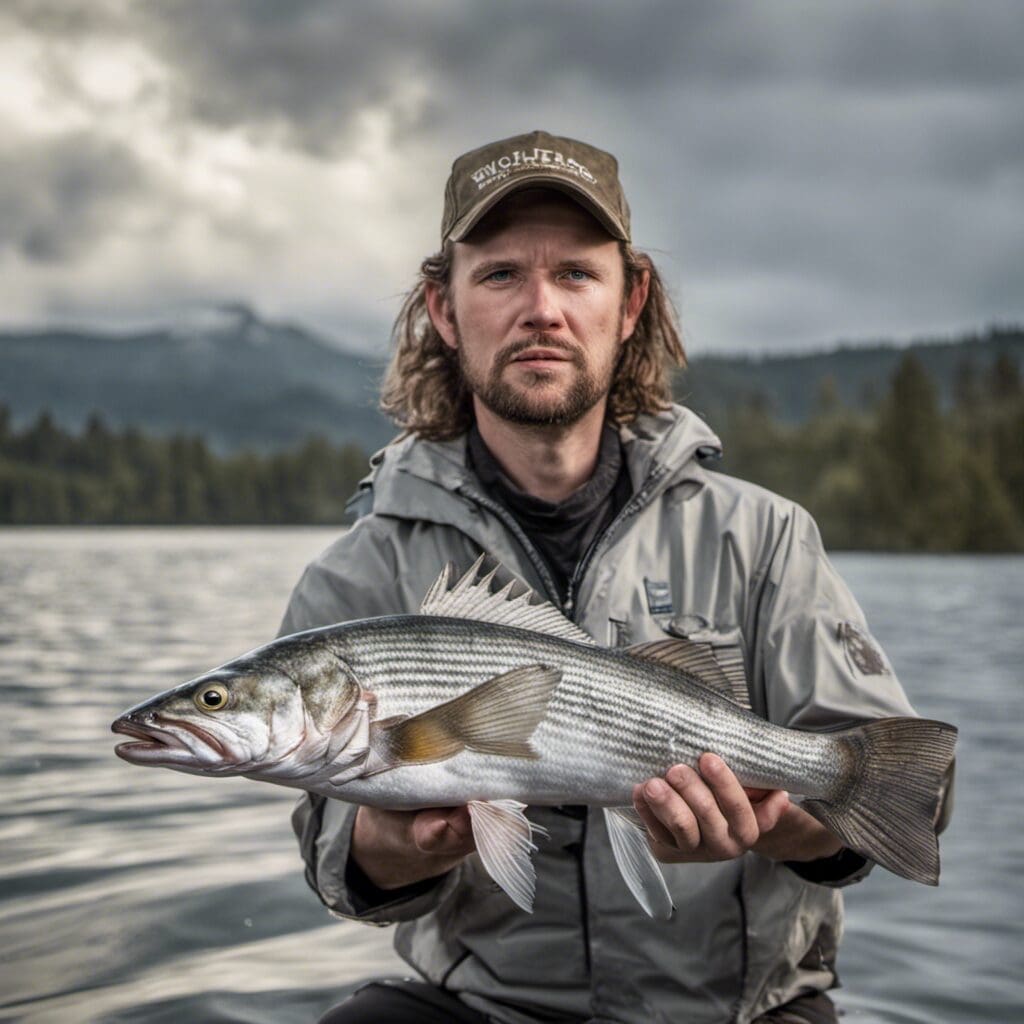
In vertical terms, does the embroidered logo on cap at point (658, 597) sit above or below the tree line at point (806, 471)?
below

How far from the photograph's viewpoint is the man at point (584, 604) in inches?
163

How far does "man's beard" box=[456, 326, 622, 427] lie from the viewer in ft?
15.1

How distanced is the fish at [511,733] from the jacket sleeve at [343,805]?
0.73 m

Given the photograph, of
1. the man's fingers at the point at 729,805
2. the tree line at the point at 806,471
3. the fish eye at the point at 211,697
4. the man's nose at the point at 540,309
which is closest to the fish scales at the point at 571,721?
the man's fingers at the point at 729,805

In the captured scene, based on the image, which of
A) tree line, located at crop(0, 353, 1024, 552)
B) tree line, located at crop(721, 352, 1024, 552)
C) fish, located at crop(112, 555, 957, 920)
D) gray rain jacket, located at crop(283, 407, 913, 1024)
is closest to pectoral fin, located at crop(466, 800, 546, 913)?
fish, located at crop(112, 555, 957, 920)

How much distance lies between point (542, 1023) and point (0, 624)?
20.5 m

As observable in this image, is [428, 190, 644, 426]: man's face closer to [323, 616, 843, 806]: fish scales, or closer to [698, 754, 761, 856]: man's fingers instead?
[323, 616, 843, 806]: fish scales

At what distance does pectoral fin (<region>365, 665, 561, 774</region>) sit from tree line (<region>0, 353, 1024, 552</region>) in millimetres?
49141

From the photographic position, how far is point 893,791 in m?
3.69

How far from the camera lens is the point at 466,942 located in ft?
14.5

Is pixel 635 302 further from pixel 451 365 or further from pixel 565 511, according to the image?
pixel 565 511

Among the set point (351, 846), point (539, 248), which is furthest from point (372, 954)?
point (539, 248)

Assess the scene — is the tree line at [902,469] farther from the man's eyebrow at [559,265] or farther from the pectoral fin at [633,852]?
the pectoral fin at [633,852]

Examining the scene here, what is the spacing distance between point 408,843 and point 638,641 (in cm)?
114
